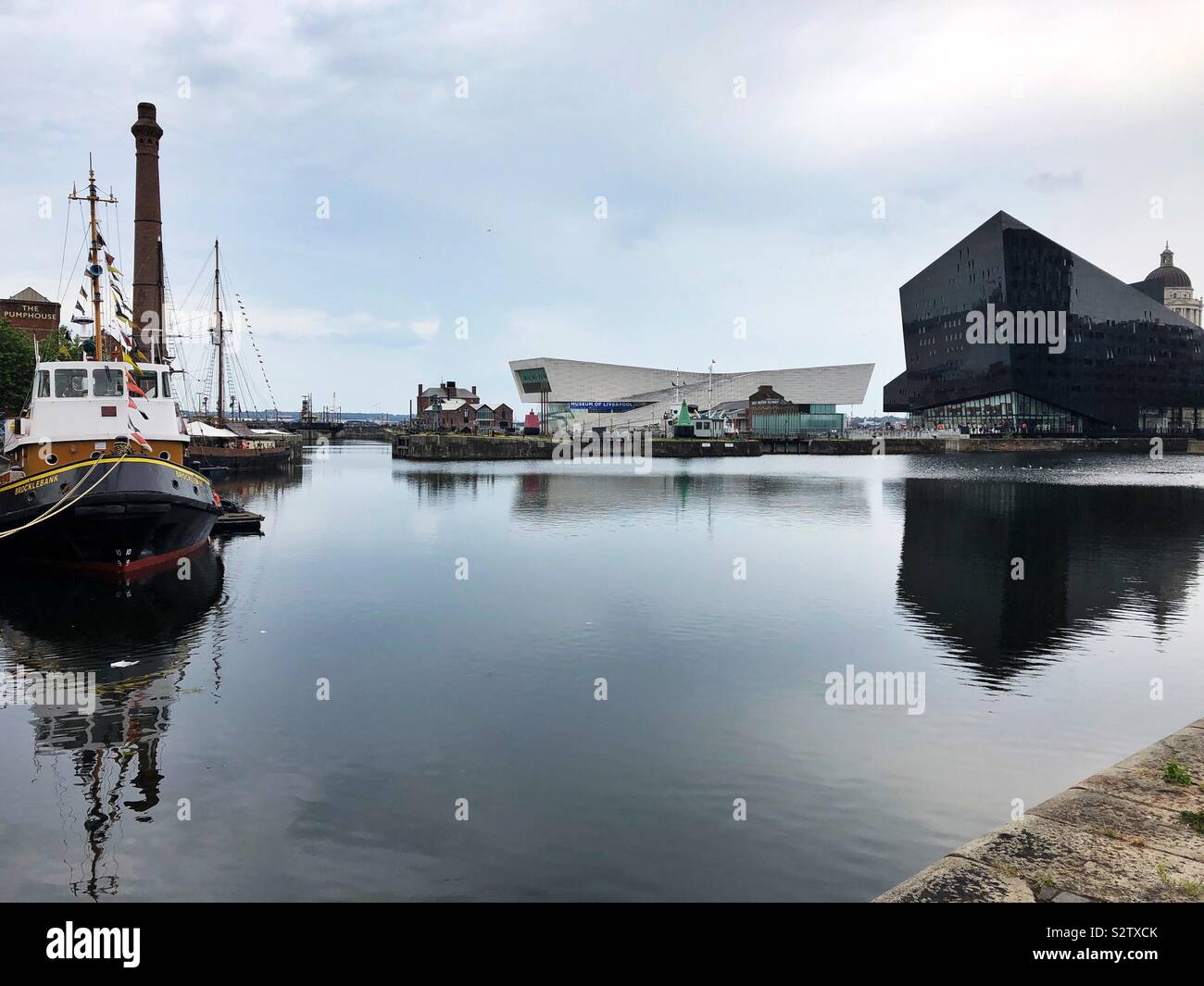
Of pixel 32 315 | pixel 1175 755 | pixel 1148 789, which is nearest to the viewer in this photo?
pixel 1148 789

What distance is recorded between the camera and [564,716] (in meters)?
17.0

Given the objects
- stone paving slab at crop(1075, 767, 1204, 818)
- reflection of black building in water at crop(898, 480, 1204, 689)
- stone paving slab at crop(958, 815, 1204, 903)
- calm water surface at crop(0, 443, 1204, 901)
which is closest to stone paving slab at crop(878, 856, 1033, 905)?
stone paving slab at crop(958, 815, 1204, 903)

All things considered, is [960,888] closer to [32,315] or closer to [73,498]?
[73,498]

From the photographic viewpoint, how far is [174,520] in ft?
104

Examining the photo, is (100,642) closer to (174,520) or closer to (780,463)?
(174,520)

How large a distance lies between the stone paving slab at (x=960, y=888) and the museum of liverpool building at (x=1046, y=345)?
181 meters

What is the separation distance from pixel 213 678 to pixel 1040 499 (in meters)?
63.9

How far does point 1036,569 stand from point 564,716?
2651 cm

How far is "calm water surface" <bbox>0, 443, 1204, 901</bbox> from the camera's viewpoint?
1125cm

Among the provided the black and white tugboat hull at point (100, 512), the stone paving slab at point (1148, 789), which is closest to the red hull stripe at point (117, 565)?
the black and white tugboat hull at point (100, 512)

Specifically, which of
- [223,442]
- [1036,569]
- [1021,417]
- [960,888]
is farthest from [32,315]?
[1021,417]

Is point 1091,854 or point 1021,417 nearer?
point 1091,854

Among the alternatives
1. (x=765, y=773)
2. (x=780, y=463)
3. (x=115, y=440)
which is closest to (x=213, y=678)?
(x=765, y=773)

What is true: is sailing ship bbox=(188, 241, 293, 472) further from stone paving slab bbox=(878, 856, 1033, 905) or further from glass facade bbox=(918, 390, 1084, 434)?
glass facade bbox=(918, 390, 1084, 434)
